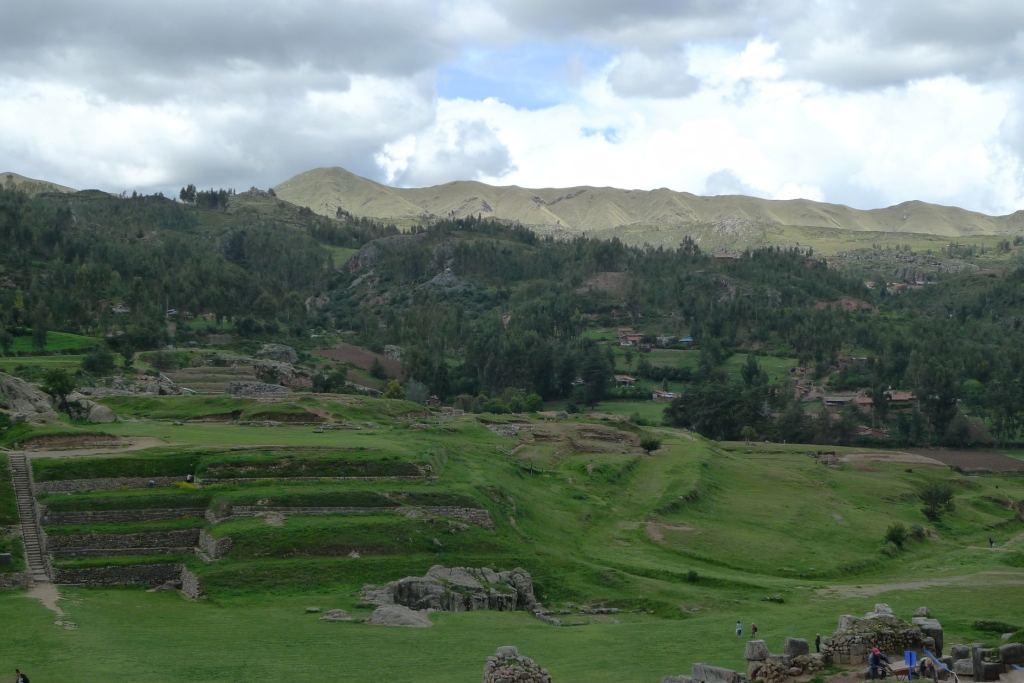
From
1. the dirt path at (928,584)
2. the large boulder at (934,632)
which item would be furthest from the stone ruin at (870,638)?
the dirt path at (928,584)

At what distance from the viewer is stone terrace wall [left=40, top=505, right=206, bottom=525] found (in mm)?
44719

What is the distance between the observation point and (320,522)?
148 ft

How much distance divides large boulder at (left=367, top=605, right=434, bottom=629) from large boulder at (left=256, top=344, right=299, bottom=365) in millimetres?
95325

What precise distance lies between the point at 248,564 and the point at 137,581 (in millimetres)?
5215

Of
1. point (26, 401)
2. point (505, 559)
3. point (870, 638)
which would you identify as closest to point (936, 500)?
point (505, 559)

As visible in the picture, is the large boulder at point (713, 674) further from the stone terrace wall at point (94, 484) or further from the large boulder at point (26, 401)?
the large boulder at point (26, 401)

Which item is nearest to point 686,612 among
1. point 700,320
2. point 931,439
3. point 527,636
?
point 527,636

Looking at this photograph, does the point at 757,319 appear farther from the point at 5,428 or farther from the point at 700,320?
the point at 5,428

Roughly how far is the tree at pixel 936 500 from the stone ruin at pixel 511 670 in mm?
53128

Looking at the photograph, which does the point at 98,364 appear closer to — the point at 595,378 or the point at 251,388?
the point at 251,388

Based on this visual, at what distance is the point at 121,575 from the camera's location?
141 ft

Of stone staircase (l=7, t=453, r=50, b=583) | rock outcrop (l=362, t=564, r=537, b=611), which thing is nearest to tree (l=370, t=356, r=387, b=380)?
stone staircase (l=7, t=453, r=50, b=583)

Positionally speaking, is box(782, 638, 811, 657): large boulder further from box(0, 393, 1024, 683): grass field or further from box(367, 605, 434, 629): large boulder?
box(367, 605, 434, 629): large boulder

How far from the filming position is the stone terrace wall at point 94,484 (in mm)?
46425
